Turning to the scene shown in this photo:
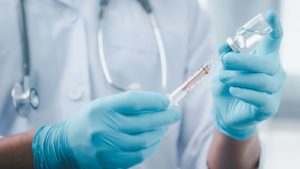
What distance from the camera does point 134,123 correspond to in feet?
2.28

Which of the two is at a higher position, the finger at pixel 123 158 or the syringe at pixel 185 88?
the syringe at pixel 185 88

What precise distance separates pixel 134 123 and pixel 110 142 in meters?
0.05

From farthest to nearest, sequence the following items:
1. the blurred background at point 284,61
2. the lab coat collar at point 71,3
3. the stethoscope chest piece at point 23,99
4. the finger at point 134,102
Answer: the blurred background at point 284,61
the lab coat collar at point 71,3
the stethoscope chest piece at point 23,99
the finger at point 134,102

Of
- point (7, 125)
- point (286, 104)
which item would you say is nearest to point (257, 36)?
point (7, 125)

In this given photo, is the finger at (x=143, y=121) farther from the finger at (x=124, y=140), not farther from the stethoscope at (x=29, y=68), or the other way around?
the stethoscope at (x=29, y=68)

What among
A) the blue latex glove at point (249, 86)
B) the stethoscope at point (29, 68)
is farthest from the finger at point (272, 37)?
the stethoscope at point (29, 68)

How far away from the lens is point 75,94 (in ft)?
2.95

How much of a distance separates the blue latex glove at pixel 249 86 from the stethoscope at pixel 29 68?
0.52ft

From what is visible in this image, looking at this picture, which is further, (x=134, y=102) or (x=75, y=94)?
(x=75, y=94)

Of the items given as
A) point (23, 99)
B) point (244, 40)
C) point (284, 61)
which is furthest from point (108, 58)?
point (284, 61)

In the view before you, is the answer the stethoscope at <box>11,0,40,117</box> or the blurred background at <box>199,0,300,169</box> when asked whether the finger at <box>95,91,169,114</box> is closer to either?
the stethoscope at <box>11,0,40,117</box>

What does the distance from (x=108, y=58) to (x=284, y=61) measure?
2.60 feet

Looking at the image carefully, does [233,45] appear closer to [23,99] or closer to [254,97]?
[254,97]

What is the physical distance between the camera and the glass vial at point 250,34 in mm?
751
